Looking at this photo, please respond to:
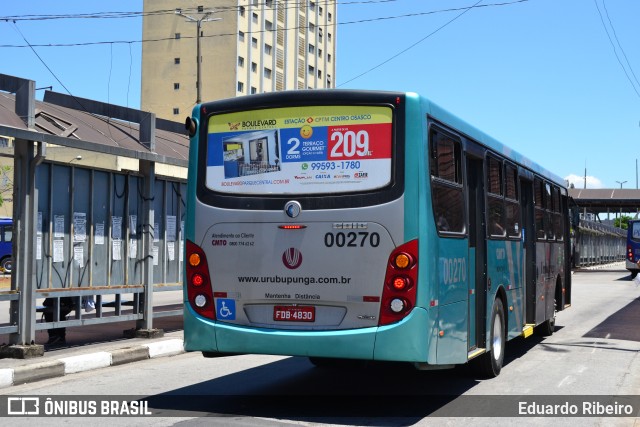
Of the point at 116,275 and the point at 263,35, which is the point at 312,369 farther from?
the point at 263,35

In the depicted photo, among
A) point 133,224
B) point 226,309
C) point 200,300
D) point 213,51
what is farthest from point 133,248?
point 213,51

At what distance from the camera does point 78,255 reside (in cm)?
1170

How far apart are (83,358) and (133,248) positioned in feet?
9.73

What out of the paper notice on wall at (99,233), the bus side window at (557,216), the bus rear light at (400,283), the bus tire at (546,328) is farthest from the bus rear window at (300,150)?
the bus tire at (546,328)

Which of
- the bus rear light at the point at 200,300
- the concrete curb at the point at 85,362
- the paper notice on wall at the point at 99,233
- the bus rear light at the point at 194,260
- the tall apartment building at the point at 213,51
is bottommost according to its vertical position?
the concrete curb at the point at 85,362

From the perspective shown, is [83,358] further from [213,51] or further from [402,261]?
[213,51]

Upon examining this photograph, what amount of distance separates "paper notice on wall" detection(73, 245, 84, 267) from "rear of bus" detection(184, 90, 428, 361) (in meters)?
4.24

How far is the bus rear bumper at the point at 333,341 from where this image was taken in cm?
700

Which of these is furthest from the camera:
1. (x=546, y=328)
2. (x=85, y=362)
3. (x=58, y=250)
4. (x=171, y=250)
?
(x=546, y=328)

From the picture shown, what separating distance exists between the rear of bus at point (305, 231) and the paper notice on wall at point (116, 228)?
15.4 ft

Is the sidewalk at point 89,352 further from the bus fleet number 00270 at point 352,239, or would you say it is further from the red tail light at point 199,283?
the bus fleet number 00270 at point 352,239

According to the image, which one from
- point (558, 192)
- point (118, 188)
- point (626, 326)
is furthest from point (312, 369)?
point (626, 326)

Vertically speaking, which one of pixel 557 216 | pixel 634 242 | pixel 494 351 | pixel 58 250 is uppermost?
pixel 557 216

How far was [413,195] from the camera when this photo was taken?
7113mm
